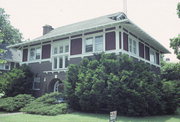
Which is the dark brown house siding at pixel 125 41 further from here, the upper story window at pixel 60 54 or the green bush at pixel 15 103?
the green bush at pixel 15 103

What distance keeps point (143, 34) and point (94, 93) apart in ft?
28.2

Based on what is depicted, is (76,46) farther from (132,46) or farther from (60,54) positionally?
(132,46)

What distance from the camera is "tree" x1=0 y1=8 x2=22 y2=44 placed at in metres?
42.8

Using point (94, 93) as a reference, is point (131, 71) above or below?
above

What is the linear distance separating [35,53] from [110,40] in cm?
963

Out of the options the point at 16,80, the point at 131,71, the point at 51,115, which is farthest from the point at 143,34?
the point at 16,80

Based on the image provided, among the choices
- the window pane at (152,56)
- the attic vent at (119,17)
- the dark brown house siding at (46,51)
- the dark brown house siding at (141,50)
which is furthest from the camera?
the window pane at (152,56)

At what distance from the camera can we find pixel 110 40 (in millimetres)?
14547

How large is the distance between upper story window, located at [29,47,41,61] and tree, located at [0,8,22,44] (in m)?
26.5

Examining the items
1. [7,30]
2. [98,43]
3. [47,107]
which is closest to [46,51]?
[98,43]

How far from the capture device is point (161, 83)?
12.8 metres

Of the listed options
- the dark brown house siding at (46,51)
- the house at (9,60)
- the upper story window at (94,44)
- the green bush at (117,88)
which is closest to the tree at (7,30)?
the house at (9,60)

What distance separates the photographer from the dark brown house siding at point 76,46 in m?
16.4

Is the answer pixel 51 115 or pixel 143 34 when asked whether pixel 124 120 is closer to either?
pixel 51 115
